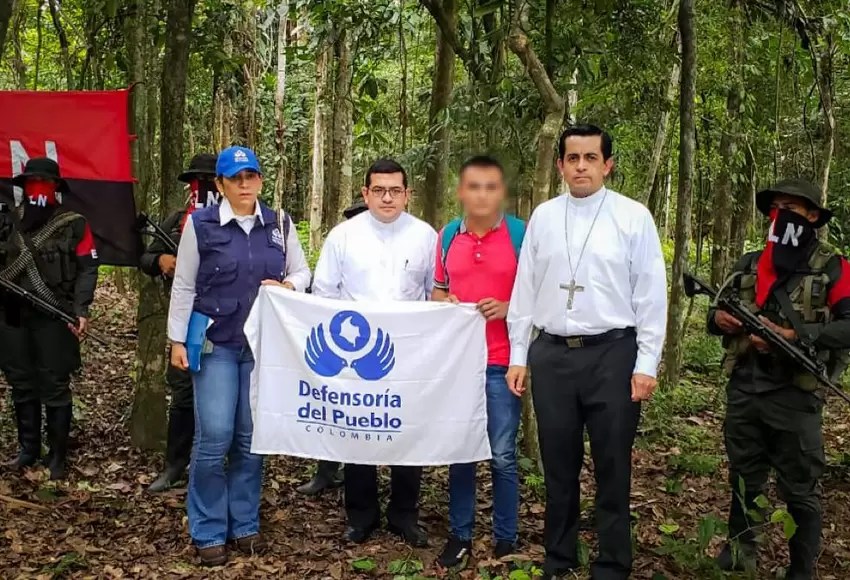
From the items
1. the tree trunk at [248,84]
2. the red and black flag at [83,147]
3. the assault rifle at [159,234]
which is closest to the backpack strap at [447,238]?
the assault rifle at [159,234]

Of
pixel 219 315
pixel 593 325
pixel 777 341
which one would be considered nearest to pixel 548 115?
pixel 593 325

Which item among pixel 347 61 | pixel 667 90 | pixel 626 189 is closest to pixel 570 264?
pixel 667 90

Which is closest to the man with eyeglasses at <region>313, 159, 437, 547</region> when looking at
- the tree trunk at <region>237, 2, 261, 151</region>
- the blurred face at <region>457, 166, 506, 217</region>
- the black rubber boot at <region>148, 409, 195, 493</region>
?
the blurred face at <region>457, 166, 506, 217</region>

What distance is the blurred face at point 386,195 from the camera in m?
4.28

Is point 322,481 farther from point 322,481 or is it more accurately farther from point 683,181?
point 683,181

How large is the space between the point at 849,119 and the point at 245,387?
10670 millimetres

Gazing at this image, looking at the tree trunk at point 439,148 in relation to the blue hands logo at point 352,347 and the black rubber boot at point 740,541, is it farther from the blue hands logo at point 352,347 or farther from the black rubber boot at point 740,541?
the black rubber boot at point 740,541

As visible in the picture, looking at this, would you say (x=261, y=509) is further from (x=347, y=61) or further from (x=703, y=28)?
(x=347, y=61)

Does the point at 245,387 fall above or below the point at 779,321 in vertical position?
below

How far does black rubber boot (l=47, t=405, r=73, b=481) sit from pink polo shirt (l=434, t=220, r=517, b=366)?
3.05 metres

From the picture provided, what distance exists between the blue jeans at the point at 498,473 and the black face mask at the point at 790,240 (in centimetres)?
146

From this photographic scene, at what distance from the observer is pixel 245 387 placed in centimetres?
434

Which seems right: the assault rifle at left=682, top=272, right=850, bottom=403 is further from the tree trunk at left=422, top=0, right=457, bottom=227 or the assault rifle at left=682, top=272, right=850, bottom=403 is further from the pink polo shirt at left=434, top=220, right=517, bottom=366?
the tree trunk at left=422, top=0, right=457, bottom=227

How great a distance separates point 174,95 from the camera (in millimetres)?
5777
